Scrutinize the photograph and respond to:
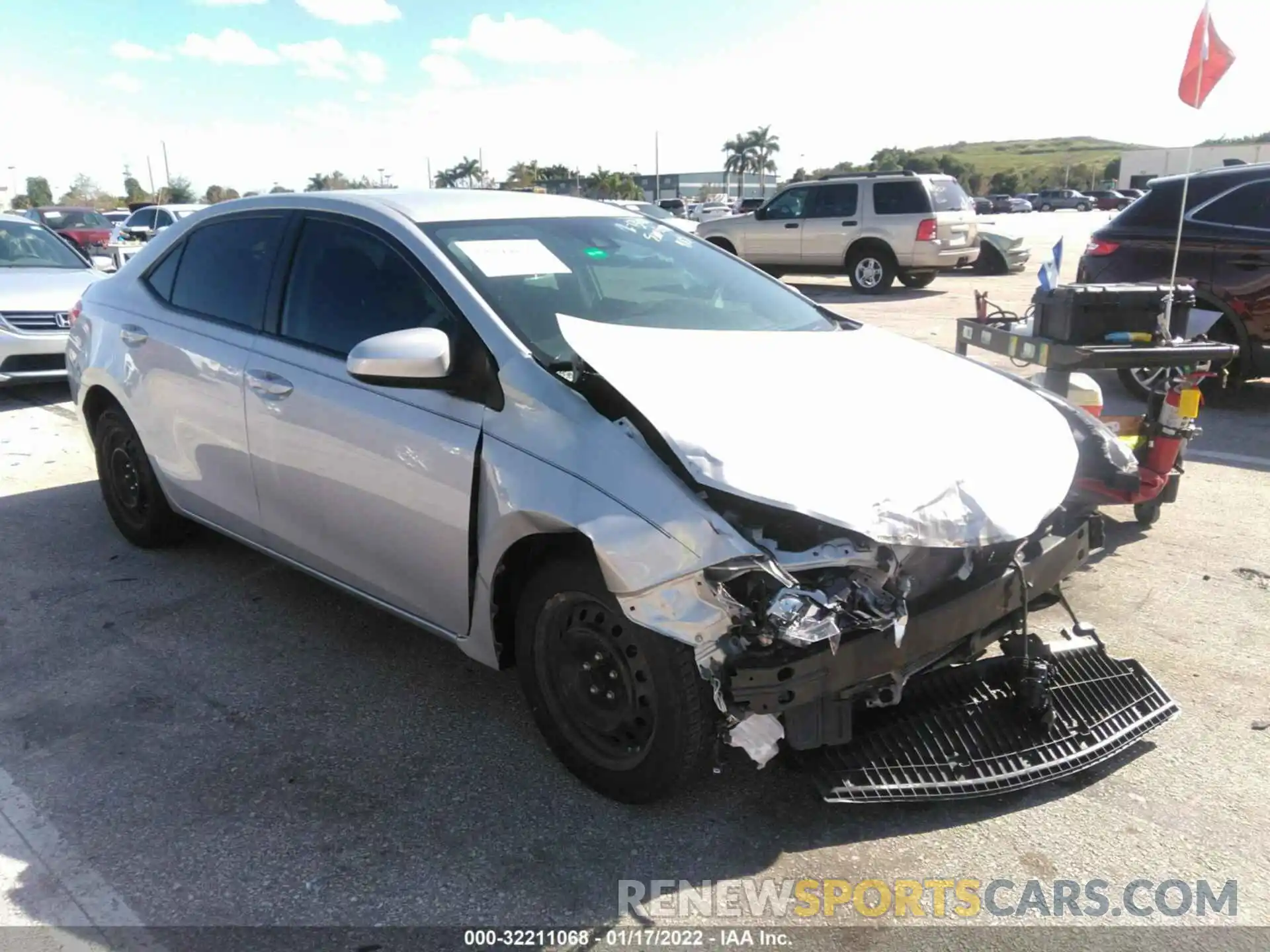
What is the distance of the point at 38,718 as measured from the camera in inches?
137

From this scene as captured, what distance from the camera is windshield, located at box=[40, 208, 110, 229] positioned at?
68.8 feet

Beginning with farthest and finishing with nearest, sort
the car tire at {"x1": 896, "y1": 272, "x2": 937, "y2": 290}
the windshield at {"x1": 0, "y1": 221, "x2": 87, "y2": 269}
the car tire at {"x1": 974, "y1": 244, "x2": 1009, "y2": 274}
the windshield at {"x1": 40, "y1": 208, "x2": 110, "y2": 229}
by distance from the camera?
the windshield at {"x1": 40, "y1": 208, "x2": 110, "y2": 229}, the car tire at {"x1": 974, "y1": 244, "x2": 1009, "y2": 274}, the car tire at {"x1": 896, "y1": 272, "x2": 937, "y2": 290}, the windshield at {"x1": 0, "y1": 221, "x2": 87, "y2": 269}

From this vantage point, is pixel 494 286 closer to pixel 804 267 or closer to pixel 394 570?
pixel 394 570

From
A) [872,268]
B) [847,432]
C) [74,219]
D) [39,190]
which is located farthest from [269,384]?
[39,190]

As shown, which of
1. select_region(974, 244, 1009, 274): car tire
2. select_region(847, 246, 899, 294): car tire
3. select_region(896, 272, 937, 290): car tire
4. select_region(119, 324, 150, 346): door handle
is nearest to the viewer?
select_region(119, 324, 150, 346): door handle

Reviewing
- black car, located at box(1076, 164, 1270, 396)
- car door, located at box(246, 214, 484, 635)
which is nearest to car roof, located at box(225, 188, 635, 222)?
car door, located at box(246, 214, 484, 635)

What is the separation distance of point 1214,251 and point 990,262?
11877 mm

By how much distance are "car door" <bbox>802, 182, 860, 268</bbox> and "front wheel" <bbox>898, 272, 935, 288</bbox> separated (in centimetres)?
113

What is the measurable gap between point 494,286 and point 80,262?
8.56 m

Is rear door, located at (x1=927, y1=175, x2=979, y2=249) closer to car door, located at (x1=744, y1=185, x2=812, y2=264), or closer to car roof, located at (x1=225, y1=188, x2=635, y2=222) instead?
car door, located at (x1=744, y1=185, x2=812, y2=264)

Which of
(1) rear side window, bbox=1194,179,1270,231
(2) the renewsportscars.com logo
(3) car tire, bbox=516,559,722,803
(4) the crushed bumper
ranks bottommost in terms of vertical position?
(2) the renewsportscars.com logo

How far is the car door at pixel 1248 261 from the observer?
7.25 m

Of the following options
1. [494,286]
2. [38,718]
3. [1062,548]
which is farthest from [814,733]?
[38,718]

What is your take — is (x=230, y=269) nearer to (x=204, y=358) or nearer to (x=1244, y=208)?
(x=204, y=358)
